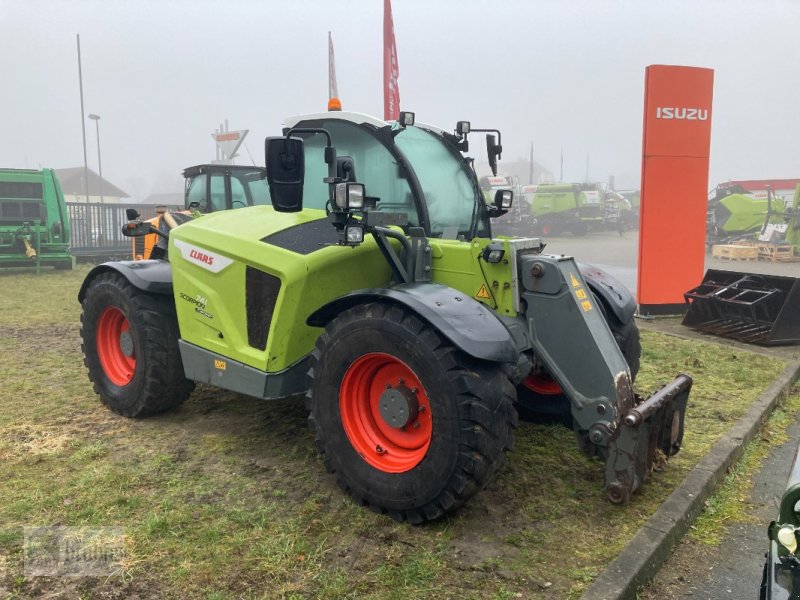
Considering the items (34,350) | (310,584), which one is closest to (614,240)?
(34,350)

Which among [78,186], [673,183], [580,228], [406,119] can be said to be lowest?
[580,228]

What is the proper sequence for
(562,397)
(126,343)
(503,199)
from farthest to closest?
(126,343) < (503,199) < (562,397)

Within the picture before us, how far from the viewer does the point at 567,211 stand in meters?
30.9

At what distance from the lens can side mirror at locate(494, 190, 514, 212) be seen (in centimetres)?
452

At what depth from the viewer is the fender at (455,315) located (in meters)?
2.96

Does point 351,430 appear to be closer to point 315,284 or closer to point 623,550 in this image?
point 315,284

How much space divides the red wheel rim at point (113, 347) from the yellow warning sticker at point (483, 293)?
270 cm

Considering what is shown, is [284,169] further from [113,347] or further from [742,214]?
[742,214]

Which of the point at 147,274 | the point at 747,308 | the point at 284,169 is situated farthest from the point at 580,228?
the point at 284,169

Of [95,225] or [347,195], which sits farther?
[95,225]

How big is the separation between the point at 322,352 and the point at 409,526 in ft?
3.15

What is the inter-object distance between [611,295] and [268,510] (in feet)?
8.08

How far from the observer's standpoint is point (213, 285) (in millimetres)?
4078

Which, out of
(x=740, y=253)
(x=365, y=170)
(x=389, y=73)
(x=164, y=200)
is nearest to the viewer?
(x=365, y=170)
